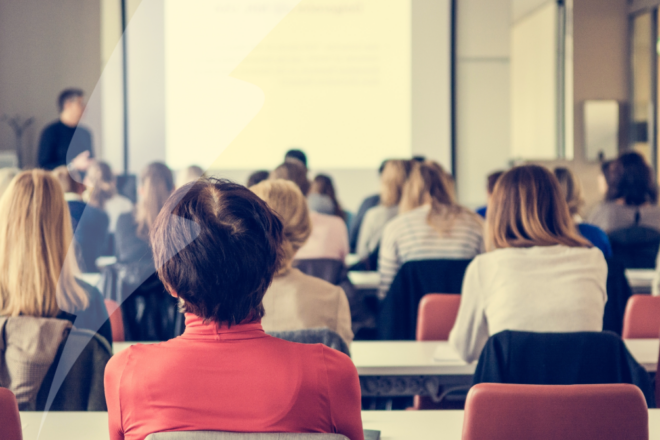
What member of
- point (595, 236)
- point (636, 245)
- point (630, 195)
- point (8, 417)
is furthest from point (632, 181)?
point (8, 417)

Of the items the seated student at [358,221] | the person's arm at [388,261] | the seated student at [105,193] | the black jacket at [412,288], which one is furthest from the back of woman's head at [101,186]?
the black jacket at [412,288]

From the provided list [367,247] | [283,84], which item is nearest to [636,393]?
[367,247]

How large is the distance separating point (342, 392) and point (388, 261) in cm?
239

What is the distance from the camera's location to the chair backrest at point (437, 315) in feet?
7.84

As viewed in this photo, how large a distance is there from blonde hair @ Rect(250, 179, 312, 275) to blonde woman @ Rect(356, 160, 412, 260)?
212cm

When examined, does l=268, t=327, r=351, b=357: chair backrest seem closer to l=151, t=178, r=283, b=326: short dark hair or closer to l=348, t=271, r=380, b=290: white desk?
l=151, t=178, r=283, b=326: short dark hair

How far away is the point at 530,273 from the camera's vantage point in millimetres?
2021

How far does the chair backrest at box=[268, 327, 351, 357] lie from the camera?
5.16 feet

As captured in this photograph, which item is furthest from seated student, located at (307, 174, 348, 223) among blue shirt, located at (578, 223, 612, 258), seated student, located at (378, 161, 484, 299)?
blue shirt, located at (578, 223, 612, 258)

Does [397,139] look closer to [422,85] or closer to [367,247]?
[422,85]

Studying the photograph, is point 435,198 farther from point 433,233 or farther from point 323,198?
point 323,198

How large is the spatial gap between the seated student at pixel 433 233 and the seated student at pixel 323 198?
3.54 feet

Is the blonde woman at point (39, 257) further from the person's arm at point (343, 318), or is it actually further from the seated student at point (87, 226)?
the seated student at point (87, 226)

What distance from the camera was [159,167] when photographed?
11.8 feet
